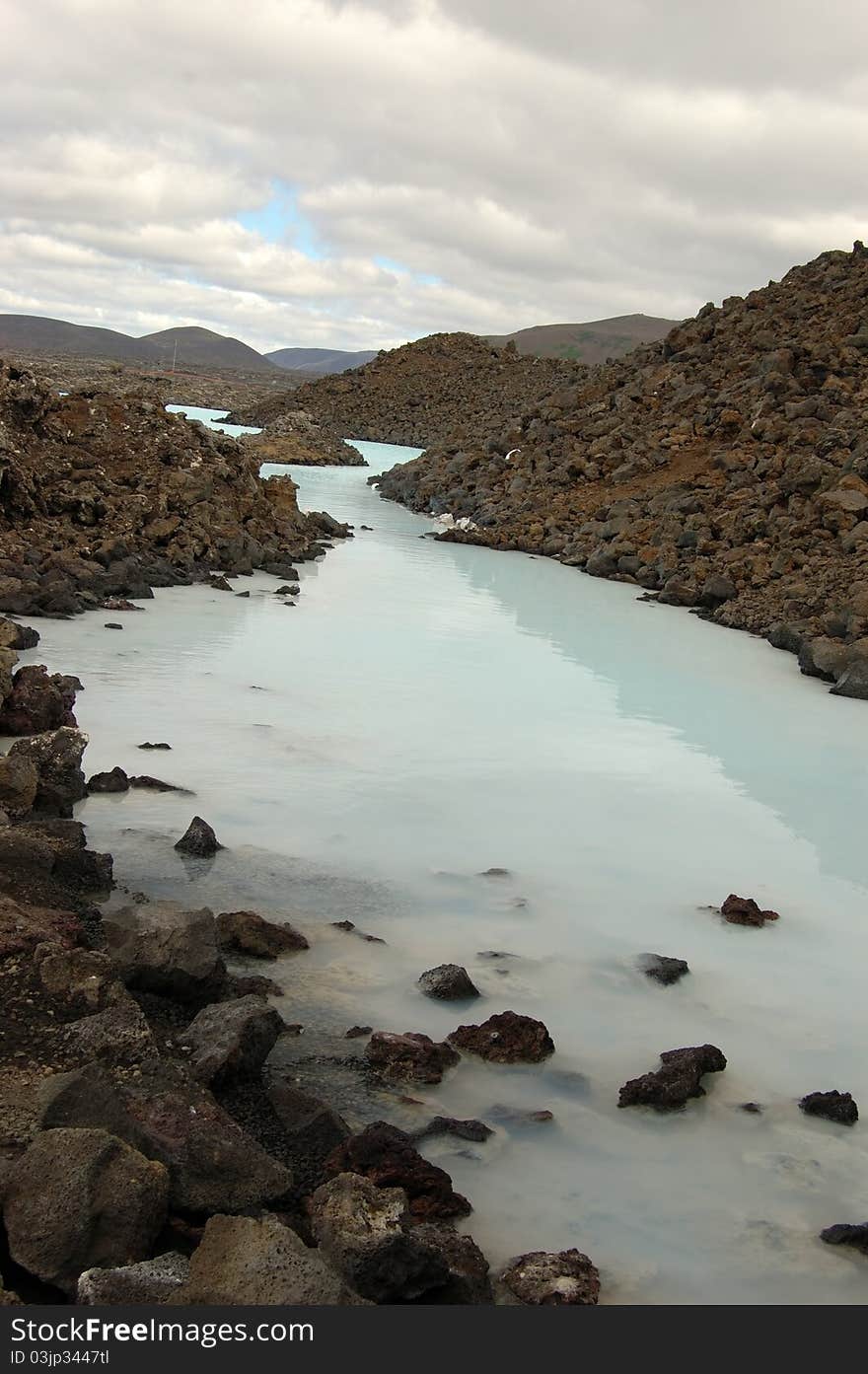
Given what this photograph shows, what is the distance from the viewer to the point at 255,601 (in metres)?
11.5

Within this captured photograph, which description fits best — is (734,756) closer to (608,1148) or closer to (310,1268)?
(608,1148)

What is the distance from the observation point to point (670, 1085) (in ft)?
11.1

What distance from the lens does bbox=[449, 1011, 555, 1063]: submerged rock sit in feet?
11.7

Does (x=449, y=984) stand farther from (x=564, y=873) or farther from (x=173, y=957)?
(x=564, y=873)

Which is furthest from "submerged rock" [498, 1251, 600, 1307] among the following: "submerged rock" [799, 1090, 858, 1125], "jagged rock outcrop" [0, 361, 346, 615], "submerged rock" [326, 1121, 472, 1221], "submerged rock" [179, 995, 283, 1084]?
"jagged rock outcrop" [0, 361, 346, 615]

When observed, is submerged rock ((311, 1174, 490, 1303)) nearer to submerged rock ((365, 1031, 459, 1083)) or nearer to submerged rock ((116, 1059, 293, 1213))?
submerged rock ((116, 1059, 293, 1213))

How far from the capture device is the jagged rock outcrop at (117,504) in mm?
10695

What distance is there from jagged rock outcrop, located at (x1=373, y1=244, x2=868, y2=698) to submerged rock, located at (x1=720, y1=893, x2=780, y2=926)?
4993 mm

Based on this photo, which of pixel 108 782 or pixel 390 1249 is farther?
pixel 108 782

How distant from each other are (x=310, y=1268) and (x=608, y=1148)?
4.01 feet

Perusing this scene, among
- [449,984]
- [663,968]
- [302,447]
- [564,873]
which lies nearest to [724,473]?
[564,873]

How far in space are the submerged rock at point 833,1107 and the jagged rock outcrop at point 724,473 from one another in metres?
6.41

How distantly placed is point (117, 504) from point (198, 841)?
8.65 m

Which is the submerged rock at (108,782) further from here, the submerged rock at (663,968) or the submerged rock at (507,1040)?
the submerged rock at (663,968)
